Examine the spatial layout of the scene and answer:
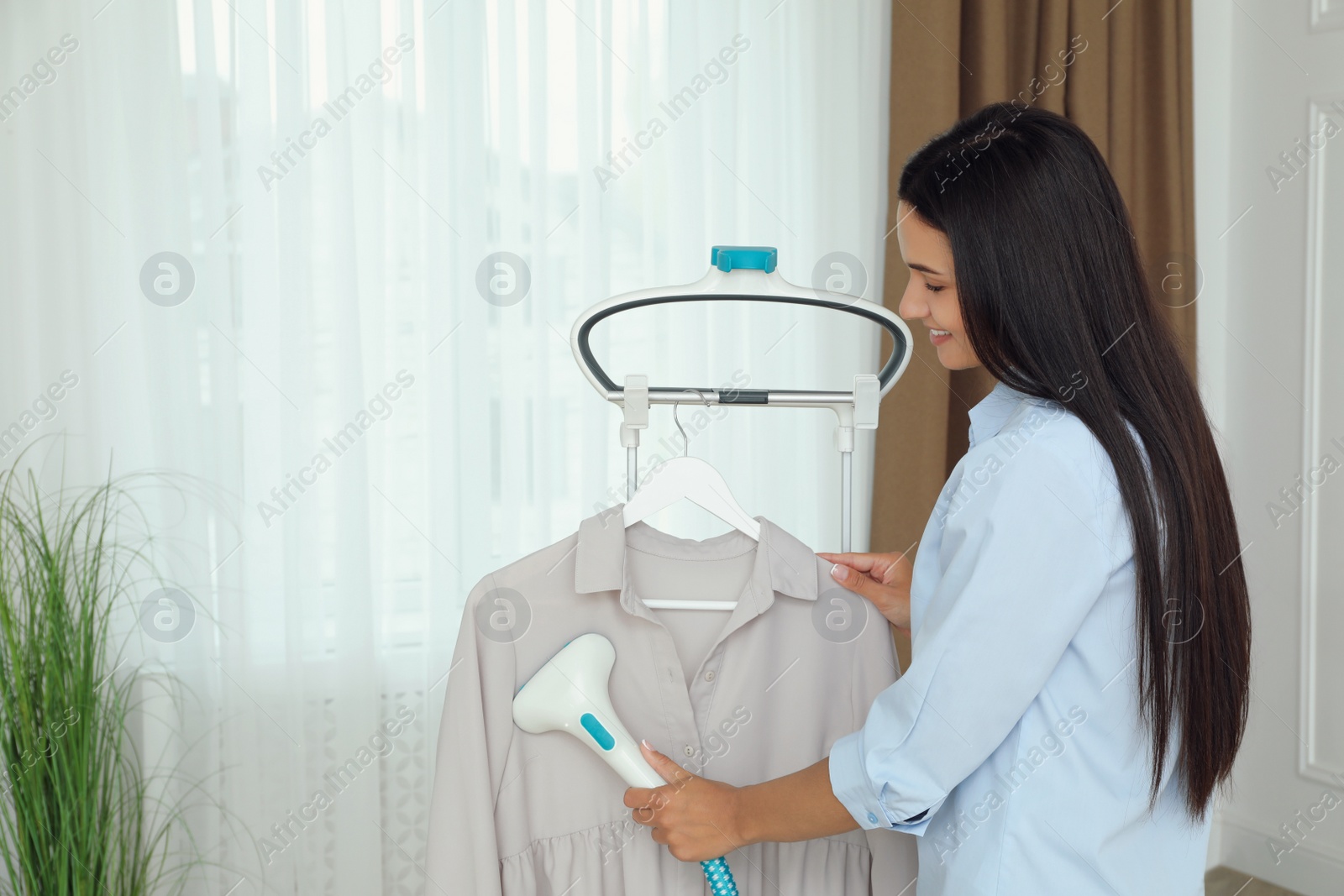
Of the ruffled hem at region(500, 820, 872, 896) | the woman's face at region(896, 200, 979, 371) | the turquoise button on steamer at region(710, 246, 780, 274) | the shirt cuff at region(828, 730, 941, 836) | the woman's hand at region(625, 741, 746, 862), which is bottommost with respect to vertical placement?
the ruffled hem at region(500, 820, 872, 896)

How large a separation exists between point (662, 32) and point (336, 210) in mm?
761

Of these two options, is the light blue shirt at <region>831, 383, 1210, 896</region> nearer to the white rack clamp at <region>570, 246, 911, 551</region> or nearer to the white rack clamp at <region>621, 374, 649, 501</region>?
the white rack clamp at <region>570, 246, 911, 551</region>

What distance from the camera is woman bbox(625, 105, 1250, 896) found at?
0.90 m

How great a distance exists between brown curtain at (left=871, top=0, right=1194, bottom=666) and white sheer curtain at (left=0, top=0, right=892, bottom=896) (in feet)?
0.56

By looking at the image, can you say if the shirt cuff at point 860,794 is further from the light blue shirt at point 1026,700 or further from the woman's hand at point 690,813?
the woman's hand at point 690,813

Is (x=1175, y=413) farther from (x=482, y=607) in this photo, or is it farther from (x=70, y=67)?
(x=70, y=67)

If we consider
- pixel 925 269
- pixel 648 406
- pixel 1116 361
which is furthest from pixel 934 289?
pixel 648 406

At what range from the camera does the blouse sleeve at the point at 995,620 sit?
2.93 feet

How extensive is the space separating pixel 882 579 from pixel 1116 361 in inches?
16.6

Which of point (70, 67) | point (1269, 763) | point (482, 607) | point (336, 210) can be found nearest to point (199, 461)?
point (336, 210)

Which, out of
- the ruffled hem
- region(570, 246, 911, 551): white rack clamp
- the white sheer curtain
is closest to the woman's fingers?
region(570, 246, 911, 551): white rack clamp

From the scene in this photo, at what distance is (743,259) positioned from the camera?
113cm

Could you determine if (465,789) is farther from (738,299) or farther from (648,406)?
(738,299)

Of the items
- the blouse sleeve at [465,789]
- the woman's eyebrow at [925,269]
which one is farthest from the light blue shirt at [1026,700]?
the blouse sleeve at [465,789]
